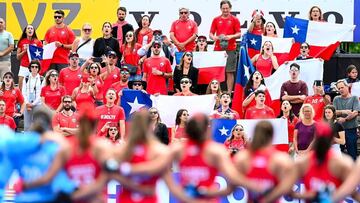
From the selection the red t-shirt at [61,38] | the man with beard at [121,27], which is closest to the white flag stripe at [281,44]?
the man with beard at [121,27]

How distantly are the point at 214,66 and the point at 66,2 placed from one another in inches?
209

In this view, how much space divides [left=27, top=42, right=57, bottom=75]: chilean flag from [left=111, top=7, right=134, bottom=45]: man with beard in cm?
135

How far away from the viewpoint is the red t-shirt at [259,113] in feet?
79.8

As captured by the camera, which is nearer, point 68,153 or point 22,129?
point 68,153

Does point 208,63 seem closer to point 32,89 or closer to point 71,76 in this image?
point 71,76

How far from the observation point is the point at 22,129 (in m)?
26.6

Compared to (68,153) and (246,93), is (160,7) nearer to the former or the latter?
(246,93)

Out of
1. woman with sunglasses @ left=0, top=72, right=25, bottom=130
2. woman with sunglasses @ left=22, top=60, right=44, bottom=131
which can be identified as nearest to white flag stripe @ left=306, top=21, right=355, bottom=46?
woman with sunglasses @ left=22, top=60, right=44, bottom=131

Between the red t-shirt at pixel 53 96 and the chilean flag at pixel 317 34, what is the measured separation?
5.29 metres

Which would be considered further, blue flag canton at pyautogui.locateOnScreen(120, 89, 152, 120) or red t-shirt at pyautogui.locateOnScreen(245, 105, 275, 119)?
blue flag canton at pyautogui.locateOnScreen(120, 89, 152, 120)

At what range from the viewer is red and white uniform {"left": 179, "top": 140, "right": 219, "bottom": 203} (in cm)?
1653

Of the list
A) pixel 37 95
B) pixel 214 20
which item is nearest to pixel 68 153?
pixel 37 95

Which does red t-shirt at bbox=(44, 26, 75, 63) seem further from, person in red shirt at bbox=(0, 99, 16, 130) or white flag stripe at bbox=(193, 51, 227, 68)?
person in red shirt at bbox=(0, 99, 16, 130)

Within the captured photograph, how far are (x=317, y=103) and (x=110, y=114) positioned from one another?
12.9 ft
